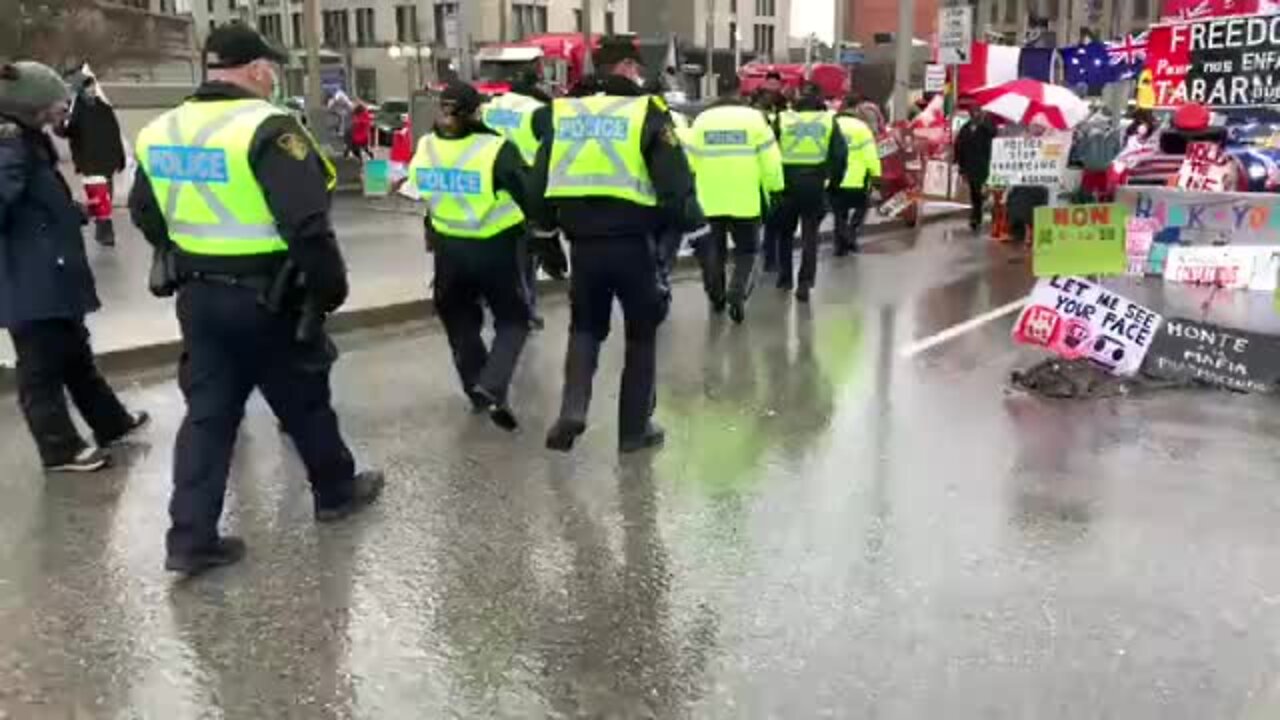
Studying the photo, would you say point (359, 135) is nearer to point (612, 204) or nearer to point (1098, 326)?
point (1098, 326)

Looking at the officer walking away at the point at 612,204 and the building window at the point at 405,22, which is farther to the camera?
the building window at the point at 405,22

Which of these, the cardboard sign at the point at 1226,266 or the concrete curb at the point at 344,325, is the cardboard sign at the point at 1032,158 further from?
the concrete curb at the point at 344,325

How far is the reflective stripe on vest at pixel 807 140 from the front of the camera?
39.5 ft

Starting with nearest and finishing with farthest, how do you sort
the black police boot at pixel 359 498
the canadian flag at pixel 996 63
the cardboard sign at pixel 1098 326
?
1. the black police boot at pixel 359 498
2. the cardboard sign at pixel 1098 326
3. the canadian flag at pixel 996 63

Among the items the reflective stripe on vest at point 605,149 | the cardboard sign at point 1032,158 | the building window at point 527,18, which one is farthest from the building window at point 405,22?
the reflective stripe on vest at point 605,149

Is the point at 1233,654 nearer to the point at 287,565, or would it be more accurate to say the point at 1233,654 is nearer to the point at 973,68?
the point at 287,565

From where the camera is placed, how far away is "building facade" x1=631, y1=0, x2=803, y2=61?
292 ft

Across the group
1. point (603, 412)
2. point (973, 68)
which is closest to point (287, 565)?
point (603, 412)

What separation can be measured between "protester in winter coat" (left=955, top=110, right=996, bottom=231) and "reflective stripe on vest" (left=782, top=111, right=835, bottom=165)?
711 cm

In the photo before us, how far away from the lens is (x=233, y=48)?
496 cm

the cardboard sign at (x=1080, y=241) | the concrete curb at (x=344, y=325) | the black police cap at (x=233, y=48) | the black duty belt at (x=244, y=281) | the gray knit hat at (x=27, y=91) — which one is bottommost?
the concrete curb at (x=344, y=325)

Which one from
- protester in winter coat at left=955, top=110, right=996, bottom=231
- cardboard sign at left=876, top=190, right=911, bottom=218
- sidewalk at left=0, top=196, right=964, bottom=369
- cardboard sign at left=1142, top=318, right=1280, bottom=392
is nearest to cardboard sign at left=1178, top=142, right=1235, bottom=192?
protester in winter coat at left=955, top=110, right=996, bottom=231

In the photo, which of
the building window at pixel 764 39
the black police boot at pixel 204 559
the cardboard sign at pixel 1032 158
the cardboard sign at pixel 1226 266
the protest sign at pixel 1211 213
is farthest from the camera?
the building window at pixel 764 39

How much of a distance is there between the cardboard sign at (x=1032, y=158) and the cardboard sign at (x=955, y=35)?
4579 millimetres
